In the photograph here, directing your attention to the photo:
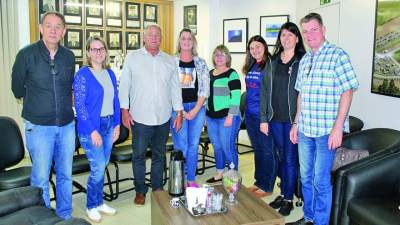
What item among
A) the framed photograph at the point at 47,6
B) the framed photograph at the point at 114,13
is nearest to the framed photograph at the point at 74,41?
the framed photograph at the point at 47,6

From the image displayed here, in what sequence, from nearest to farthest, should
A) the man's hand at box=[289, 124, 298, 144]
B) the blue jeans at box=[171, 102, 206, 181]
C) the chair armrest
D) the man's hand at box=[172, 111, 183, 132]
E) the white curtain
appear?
the chair armrest < the man's hand at box=[289, 124, 298, 144] < the man's hand at box=[172, 111, 183, 132] < the blue jeans at box=[171, 102, 206, 181] < the white curtain

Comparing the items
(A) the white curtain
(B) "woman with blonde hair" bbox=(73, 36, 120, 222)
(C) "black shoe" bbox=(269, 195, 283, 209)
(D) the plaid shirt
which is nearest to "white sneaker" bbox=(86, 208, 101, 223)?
(B) "woman with blonde hair" bbox=(73, 36, 120, 222)

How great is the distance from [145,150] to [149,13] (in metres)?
3.20

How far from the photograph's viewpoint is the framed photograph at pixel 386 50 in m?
3.19

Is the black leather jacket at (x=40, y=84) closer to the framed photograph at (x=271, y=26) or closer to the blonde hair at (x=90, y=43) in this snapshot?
the blonde hair at (x=90, y=43)

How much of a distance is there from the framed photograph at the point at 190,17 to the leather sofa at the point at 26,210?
401 centimetres

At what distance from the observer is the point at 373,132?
10.4 ft

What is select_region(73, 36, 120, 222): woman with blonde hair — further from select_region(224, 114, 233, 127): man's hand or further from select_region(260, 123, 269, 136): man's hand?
select_region(260, 123, 269, 136): man's hand

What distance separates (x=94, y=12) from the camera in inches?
211

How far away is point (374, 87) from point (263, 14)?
218 cm

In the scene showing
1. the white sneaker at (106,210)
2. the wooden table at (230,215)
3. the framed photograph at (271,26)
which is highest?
the framed photograph at (271,26)

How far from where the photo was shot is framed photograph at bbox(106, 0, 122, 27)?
18.0 feet

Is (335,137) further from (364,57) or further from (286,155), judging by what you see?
(364,57)

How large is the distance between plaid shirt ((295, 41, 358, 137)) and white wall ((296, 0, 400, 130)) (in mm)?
940
